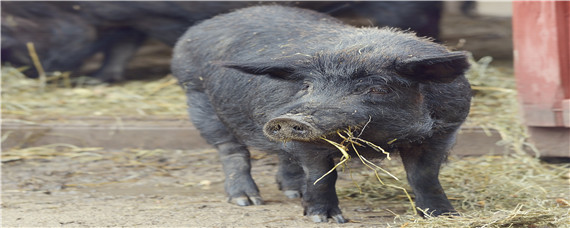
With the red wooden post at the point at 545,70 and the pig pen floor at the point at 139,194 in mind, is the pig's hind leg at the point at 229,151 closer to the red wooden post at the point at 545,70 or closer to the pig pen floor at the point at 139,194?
the pig pen floor at the point at 139,194

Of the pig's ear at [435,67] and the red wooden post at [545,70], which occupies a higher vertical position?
the pig's ear at [435,67]

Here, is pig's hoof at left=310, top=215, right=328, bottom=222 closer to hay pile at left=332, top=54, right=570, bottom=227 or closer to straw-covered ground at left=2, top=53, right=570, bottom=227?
straw-covered ground at left=2, top=53, right=570, bottom=227

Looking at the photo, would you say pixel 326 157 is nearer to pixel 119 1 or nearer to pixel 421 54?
pixel 421 54

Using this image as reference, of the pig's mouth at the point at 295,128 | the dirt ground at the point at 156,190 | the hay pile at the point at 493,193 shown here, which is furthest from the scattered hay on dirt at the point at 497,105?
the pig's mouth at the point at 295,128

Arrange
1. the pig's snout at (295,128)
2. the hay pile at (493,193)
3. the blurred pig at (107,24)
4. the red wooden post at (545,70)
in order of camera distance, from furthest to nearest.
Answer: the blurred pig at (107,24) → the red wooden post at (545,70) → the hay pile at (493,193) → the pig's snout at (295,128)

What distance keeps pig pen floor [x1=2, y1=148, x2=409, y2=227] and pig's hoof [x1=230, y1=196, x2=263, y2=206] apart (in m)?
0.06

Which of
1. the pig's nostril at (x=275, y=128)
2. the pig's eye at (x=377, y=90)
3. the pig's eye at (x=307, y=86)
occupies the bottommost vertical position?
the pig's nostril at (x=275, y=128)

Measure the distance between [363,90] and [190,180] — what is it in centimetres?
230

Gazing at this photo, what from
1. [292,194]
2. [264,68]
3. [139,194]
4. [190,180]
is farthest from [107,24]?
[264,68]

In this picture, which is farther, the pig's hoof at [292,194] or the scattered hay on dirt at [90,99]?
the scattered hay on dirt at [90,99]

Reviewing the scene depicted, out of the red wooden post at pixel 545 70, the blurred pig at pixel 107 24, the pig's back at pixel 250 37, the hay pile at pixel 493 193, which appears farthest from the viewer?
the blurred pig at pixel 107 24

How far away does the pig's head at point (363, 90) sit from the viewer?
365cm

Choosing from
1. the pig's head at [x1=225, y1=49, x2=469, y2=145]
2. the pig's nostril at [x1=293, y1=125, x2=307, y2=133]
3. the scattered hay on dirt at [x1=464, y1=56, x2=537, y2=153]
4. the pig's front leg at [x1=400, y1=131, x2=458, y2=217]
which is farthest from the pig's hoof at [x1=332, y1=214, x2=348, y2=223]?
the scattered hay on dirt at [x1=464, y1=56, x2=537, y2=153]

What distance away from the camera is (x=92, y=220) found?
4328mm
